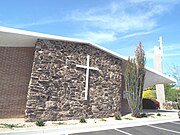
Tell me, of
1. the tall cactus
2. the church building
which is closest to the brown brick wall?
the church building

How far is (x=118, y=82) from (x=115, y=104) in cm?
157

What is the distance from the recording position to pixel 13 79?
10.5 metres

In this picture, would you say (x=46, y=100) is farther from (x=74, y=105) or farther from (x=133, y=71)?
(x=133, y=71)

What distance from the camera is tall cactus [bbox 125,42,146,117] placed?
12.7 meters

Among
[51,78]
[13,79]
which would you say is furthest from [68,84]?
[13,79]

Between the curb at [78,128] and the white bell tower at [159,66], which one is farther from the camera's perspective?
the white bell tower at [159,66]

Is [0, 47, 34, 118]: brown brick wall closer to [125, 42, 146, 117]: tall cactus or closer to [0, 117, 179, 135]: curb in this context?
[0, 117, 179, 135]: curb

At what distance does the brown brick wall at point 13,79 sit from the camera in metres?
10.1

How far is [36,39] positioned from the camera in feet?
33.3

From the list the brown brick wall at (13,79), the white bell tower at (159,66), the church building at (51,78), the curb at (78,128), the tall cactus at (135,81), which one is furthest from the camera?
the white bell tower at (159,66)

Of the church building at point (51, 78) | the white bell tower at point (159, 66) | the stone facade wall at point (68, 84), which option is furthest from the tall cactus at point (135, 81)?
the white bell tower at point (159, 66)

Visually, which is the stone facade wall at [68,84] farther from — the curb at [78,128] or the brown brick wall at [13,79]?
the curb at [78,128]

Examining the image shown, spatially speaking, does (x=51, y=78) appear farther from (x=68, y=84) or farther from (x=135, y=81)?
(x=135, y=81)

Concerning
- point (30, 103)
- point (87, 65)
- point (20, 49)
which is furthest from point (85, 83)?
point (20, 49)
